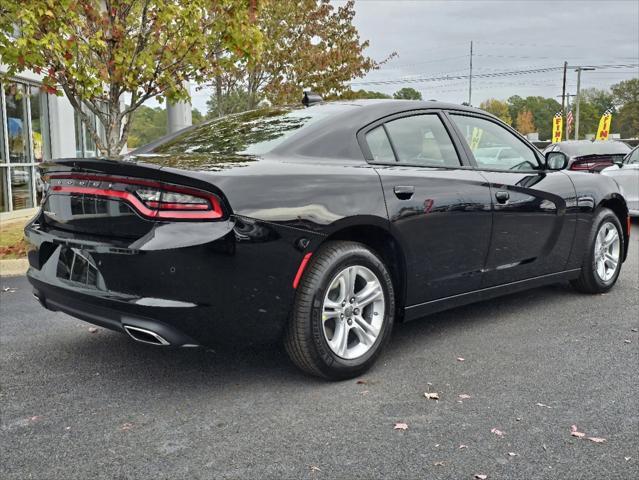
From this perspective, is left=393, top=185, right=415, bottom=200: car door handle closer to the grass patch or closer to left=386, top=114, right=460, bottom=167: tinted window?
left=386, top=114, right=460, bottom=167: tinted window

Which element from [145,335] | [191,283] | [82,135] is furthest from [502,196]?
[82,135]

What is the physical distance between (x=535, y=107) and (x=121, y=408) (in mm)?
141455

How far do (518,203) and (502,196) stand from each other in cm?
21

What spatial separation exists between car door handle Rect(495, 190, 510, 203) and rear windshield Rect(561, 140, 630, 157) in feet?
38.5

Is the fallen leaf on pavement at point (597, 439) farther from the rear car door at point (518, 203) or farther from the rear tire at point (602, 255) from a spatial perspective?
the rear tire at point (602, 255)

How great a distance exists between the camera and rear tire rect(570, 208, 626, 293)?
5.62 m

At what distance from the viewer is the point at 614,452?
2.83 m

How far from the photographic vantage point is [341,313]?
3.63 m

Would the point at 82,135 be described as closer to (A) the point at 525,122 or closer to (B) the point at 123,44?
(B) the point at 123,44

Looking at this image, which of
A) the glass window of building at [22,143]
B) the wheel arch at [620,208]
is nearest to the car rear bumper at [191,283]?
the wheel arch at [620,208]

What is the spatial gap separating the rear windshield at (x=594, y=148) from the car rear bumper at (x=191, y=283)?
537 inches

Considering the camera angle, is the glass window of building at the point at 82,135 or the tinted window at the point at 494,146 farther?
the glass window of building at the point at 82,135

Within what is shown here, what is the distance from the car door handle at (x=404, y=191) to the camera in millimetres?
3844

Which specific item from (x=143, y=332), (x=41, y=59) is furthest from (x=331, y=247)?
(x=41, y=59)
